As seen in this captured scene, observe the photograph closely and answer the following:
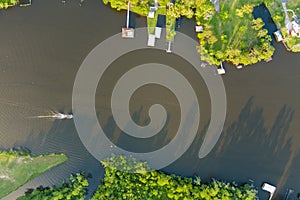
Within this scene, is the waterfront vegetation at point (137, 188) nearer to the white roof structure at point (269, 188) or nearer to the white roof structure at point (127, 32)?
the white roof structure at point (269, 188)

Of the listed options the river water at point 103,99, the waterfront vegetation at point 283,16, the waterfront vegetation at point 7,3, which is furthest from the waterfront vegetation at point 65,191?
the waterfront vegetation at point 283,16

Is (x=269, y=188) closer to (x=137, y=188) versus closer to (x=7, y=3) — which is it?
(x=137, y=188)

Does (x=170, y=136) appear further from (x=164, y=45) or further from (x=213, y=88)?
(x=164, y=45)

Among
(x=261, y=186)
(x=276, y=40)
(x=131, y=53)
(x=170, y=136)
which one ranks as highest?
(x=276, y=40)

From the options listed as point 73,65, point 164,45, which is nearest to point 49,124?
point 73,65

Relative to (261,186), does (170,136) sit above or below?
above
